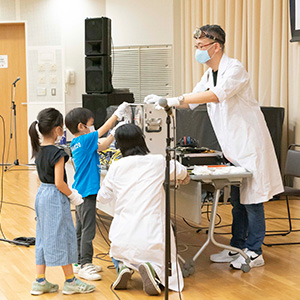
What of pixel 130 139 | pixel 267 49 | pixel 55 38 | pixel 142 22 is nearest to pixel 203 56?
pixel 130 139

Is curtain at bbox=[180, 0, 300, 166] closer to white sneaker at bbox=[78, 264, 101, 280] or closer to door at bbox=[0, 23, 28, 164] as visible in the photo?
white sneaker at bbox=[78, 264, 101, 280]

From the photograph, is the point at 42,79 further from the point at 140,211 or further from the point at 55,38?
the point at 140,211

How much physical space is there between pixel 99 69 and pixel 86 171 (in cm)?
413

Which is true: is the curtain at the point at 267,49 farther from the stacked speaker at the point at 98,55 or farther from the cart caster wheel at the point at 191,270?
the cart caster wheel at the point at 191,270

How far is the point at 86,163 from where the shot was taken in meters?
3.46

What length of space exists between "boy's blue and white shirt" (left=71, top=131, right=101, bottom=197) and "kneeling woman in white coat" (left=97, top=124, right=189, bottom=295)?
0.23 meters

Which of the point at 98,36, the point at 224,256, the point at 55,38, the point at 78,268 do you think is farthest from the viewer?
the point at 55,38

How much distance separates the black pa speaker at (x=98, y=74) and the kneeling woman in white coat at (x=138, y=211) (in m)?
4.24

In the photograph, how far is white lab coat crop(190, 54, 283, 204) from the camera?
3486 mm

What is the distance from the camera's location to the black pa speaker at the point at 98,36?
7312 mm

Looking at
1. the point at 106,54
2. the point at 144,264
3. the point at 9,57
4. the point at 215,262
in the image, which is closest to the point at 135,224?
the point at 144,264

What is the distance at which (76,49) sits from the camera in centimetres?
923

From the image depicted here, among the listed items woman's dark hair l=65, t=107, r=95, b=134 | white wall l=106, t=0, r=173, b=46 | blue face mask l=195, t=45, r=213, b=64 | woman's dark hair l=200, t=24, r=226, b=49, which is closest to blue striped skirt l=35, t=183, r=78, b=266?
woman's dark hair l=65, t=107, r=95, b=134

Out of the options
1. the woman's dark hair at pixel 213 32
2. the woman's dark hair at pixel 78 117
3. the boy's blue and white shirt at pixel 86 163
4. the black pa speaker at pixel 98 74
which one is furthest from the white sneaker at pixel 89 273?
the black pa speaker at pixel 98 74
